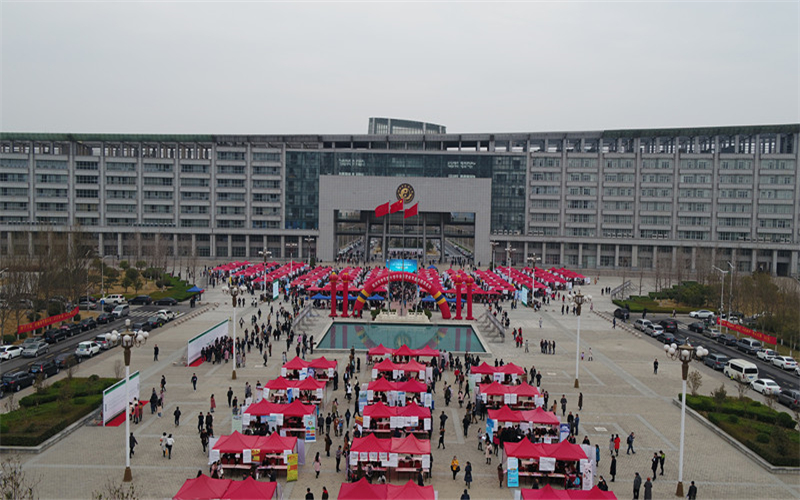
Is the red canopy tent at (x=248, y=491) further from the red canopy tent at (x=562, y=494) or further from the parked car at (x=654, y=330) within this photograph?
the parked car at (x=654, y=330)

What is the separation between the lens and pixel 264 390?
99.6ft

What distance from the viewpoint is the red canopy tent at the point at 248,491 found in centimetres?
1841

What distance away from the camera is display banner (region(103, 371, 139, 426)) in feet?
90.4

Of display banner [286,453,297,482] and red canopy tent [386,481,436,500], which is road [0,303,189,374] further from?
red canopy tent [386,481,436,500]

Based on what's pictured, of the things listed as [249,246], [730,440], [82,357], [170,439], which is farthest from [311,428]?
[249,246]

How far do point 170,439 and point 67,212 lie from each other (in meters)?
102

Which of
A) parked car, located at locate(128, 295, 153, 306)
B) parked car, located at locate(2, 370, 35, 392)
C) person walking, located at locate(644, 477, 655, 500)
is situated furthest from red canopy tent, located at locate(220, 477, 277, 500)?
parked car, located at locate(128, 295, 153, 306)

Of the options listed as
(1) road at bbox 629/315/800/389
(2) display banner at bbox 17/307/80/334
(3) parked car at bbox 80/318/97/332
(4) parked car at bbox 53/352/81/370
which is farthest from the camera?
(3) parked car at bbox 80/318/97/332

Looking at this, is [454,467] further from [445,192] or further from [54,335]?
[445,192]

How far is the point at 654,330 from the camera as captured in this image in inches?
2084

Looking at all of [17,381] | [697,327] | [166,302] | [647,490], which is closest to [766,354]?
[697,327]

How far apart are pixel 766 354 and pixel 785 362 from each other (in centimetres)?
229

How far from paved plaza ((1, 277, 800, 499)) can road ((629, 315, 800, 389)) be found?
3.83 meters

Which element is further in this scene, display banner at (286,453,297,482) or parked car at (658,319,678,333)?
parked car at (658,319,678,333)
